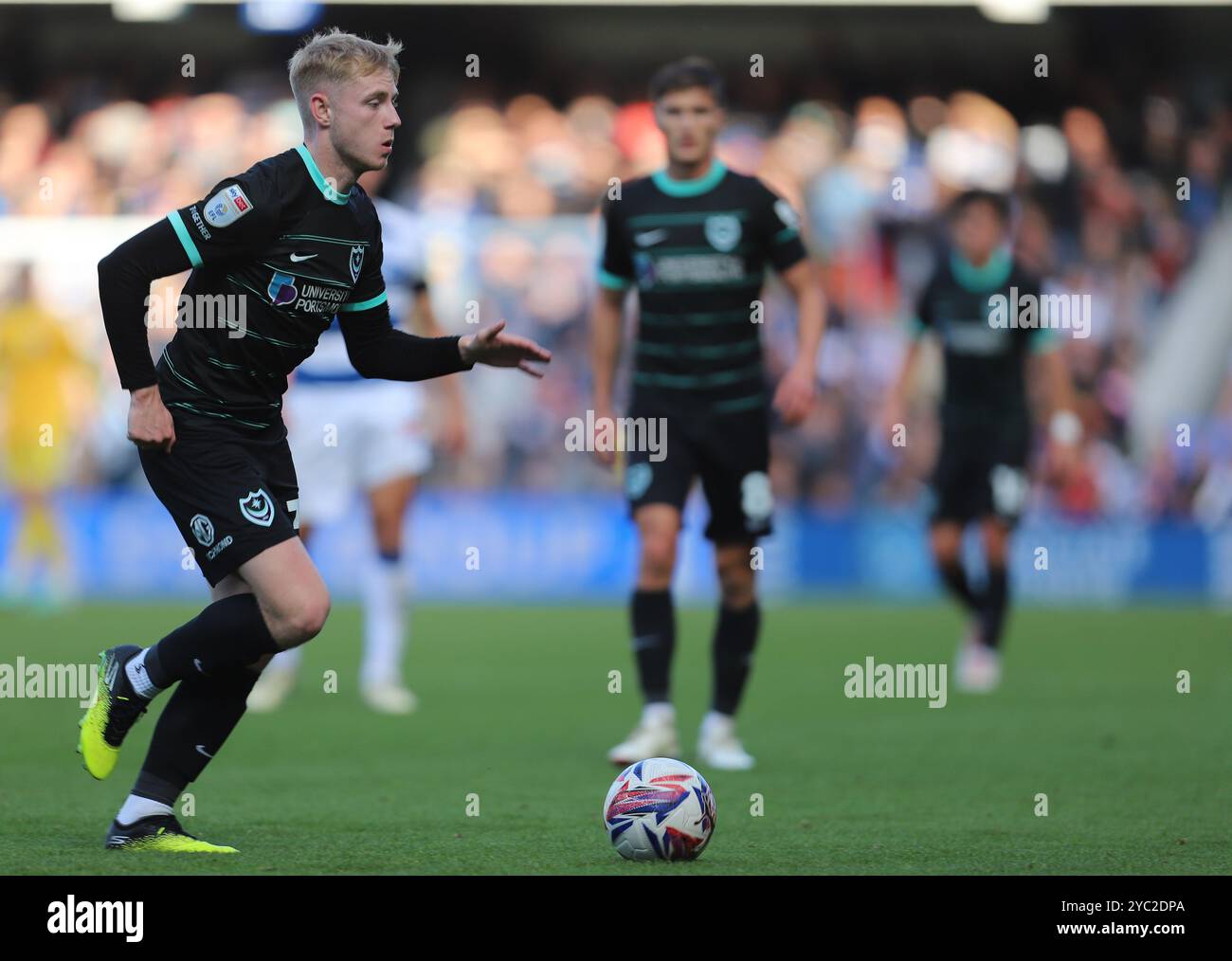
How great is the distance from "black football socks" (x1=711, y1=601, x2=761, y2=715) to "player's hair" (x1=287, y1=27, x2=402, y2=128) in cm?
325

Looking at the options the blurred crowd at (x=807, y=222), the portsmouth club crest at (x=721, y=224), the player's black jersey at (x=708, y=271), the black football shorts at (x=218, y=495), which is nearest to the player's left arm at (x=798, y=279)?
the player's black jersey at (x=708, y=271)

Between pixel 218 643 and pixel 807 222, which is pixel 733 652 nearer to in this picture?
pixel 218 643

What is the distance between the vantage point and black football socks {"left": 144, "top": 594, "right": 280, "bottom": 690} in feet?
18.1

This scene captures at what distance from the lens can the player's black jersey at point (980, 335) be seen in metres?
11.9

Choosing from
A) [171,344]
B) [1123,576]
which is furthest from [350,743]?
[1123,576]

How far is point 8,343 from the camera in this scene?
671 inches

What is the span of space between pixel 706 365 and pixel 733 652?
45.9 inches

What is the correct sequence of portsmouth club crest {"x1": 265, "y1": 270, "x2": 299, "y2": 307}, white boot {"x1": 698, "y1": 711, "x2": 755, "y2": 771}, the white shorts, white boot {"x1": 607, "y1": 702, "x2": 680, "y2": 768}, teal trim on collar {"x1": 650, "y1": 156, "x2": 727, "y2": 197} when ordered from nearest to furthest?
portsmouth club crest {"x1": 265, "y1": 270, "x2": 299, "y2": 307}
white boot {"x1": 607, "y1": 702, "x2": 680, "y2": 768}
white boot {"x1": 698, "y1": 711, "x2": 755, "y2": 771}
teal trim on collar {"x1": 650, "y1": 156, "x2": 727, "y2": 197}
the white shorts

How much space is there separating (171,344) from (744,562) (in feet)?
10.2

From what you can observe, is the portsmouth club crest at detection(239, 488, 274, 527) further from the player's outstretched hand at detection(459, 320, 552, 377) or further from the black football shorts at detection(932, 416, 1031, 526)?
the black football shorts at detection(932, 416, 1031, 526)

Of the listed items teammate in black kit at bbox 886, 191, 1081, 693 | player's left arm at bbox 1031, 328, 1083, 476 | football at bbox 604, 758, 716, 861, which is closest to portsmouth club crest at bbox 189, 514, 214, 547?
football at bbox 604, 758, 716, 861

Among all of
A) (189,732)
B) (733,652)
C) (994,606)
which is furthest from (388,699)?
(189,732)

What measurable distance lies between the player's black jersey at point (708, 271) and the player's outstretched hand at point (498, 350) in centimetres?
233
